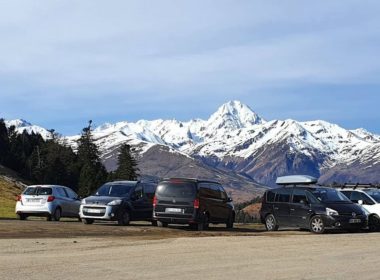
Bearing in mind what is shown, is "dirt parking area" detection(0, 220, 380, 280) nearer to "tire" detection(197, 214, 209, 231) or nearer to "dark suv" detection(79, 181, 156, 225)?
"tire" detection(197, 214, 209, 231)

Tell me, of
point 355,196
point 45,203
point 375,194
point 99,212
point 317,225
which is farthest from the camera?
point 375,194

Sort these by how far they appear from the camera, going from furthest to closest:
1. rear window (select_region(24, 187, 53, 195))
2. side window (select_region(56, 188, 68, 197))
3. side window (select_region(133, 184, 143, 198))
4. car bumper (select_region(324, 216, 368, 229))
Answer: side window (select_region(56, 188, 68, 197)), rear window (select_region(24, 187, 53, 195)), side window (select_region(133, 184, 143, 198)), car bumper (select_region(324, 216, 368, 229))

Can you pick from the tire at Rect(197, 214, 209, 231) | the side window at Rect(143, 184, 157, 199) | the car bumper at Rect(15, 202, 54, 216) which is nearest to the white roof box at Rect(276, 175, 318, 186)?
the tire at Rect(197, 214, 209, 231)

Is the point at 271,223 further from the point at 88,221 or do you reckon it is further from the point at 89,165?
the point at 89,165

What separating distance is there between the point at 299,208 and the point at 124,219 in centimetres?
641

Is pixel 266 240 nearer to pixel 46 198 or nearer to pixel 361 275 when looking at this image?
pixel 361 275

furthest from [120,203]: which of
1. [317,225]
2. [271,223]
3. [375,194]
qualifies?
[375,194]

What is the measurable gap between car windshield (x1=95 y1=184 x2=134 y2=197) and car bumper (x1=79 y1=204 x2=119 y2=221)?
3.14 feet

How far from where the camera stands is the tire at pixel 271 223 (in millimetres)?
25094

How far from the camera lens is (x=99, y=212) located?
24.2 m

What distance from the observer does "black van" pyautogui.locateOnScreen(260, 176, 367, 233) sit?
22.9 metres

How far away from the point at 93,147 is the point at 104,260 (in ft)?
324

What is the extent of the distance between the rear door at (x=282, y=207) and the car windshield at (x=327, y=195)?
119 centimetres

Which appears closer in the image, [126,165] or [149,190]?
[149,190]
